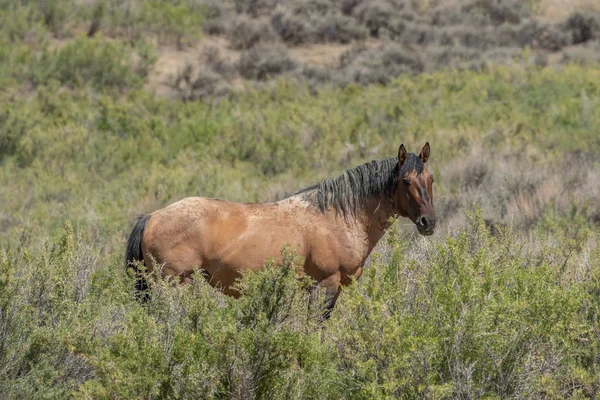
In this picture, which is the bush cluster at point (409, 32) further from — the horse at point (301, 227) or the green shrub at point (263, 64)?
the horse at point (301, 227)

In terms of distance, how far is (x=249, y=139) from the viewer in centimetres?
1494

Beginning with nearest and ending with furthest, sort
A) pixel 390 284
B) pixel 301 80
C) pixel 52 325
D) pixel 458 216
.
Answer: pixel 390 284, pixel 52 325, pixel 458 216, pixel 301 80

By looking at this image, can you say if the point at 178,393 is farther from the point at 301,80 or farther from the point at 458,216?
the point at 301,80

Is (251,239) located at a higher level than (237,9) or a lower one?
higher

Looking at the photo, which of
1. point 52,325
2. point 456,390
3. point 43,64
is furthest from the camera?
point 43,64

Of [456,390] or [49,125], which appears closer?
[456,390]

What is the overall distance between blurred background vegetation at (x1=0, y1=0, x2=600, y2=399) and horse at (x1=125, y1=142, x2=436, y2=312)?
287mm

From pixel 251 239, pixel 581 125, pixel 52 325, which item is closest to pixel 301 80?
pixel 581 125

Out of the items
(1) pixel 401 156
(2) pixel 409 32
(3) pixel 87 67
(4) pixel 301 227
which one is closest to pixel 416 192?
(1) pixel 401 156

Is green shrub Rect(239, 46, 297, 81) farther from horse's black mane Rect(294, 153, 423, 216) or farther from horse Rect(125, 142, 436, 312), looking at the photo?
horse Rect(125, 142, 436, 312)

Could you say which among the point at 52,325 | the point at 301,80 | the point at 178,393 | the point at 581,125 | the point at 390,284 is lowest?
the point at 301,80

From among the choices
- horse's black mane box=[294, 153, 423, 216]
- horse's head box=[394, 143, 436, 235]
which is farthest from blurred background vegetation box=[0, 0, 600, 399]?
horse's black mane box=[294, 153, 423, 216]

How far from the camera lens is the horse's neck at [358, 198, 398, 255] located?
706 cm

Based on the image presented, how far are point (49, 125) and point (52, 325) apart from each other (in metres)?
10.6
